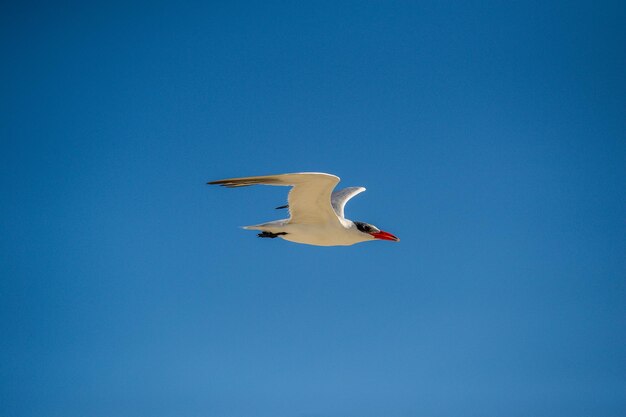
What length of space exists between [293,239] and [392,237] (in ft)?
6.77

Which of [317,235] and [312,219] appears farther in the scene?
[317,235]

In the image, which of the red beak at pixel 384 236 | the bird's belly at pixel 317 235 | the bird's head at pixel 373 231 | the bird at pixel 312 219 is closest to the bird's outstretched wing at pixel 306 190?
the bird at pixel 312 219

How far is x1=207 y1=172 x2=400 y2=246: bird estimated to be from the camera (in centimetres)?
1016

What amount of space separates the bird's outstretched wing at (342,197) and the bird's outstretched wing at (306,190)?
191 cm

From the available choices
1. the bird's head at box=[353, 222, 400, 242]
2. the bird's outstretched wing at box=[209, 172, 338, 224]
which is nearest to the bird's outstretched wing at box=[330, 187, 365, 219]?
the bird's head at box=[353, 222, 400, 242]

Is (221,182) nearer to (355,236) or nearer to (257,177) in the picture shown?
(257,177)

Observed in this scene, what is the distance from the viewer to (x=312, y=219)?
11742 mm

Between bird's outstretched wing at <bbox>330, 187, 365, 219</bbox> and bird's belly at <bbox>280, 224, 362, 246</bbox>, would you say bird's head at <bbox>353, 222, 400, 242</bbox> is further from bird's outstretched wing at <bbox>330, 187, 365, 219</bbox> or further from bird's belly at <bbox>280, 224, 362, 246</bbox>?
bird's outstretched wing at <bbox>330, 187, 365, 219</bbox>

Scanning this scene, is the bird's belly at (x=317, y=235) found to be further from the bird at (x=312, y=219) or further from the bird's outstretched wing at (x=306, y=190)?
the bird's outstretched wing at (x=306, y=190)

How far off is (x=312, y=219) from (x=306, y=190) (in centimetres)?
104

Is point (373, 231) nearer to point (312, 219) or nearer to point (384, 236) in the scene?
point (384, 236)

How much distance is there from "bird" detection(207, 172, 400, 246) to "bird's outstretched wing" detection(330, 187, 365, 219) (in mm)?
1298

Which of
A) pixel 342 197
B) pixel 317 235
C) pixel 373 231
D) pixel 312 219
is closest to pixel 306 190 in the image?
pixel 312 219

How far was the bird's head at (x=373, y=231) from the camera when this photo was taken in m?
12.3
